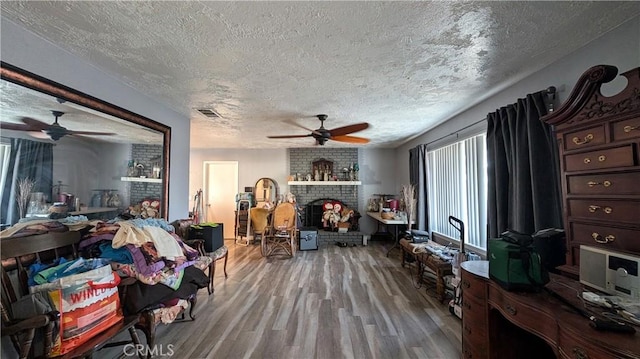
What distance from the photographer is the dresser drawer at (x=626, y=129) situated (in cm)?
128

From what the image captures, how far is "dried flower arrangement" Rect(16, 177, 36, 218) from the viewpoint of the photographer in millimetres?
1661

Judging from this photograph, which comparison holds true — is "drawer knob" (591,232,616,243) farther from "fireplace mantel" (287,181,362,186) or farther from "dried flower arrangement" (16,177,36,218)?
"fireplace mantel" (287,181,362,186)

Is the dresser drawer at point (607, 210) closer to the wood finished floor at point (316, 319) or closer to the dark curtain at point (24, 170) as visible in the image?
the wood finished floor at point (316, 319)

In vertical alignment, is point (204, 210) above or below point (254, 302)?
above

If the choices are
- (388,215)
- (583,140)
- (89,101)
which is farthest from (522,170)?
(89,101)

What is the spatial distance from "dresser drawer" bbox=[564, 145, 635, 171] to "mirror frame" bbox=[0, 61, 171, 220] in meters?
3.47

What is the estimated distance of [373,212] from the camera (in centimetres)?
645

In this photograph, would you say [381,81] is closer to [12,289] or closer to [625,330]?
[625,330]

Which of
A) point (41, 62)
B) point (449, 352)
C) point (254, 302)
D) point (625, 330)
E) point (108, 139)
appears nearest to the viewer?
point (625, 330)

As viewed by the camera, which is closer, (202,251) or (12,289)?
(12,289)

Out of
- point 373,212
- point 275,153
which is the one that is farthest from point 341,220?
point 275,153

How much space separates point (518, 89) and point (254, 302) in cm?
363

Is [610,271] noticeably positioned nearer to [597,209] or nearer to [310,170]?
[597,209]

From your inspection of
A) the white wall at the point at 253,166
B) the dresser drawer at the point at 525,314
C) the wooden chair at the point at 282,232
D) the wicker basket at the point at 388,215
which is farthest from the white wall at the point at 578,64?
the white wall at the point at 253,166
